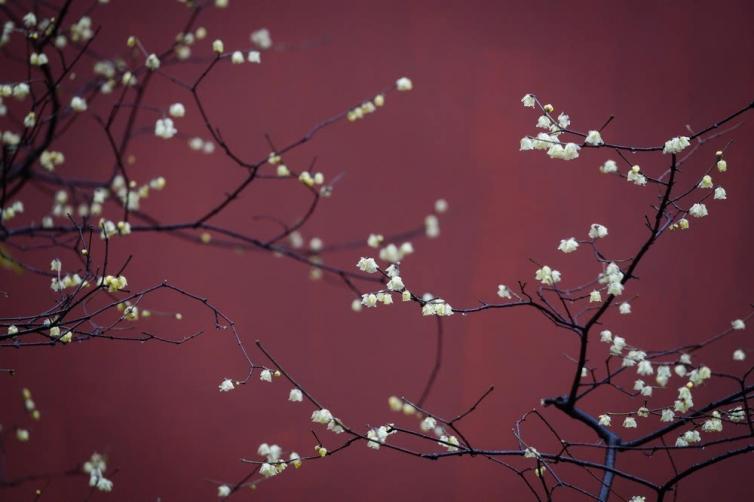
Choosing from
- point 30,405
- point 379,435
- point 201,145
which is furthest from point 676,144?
point 30,405

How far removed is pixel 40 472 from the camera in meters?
2.82

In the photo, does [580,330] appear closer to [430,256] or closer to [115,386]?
[430,256]

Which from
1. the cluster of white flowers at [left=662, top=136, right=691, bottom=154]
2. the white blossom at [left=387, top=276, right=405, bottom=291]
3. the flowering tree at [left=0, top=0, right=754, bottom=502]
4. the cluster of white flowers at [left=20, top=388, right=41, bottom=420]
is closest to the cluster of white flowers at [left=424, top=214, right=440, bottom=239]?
the flowering tree at [left=0, top=0, right=754, bottom=502]

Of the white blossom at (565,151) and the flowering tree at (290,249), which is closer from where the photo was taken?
the white blossom at (565,151)

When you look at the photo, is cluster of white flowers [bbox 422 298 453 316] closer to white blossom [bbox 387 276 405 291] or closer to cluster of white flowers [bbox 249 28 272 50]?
white blossom [bbox 387 276 405 291]

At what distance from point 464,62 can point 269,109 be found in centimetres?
80

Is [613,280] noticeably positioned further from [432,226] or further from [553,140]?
[432,226]

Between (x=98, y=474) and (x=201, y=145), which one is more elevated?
(x=201, y=145)

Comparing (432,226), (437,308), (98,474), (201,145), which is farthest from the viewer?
(201,145)

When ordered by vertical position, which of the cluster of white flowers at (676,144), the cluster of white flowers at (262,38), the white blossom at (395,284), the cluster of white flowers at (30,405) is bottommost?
the cluster of white flowers at (30,405)

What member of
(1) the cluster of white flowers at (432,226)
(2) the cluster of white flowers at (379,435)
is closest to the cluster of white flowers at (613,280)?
(2) the cluster of white flowers at (379,435)

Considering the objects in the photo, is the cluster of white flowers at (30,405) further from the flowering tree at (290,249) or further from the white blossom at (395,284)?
the white blossom at (395,284)

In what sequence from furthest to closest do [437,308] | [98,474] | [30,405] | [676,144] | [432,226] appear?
[432,226]
[30,405]
[98,474]
[437,308]
[676,144]

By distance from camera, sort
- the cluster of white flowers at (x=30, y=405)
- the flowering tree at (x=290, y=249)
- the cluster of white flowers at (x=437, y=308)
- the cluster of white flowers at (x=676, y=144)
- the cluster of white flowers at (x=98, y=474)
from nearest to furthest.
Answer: the cluster of white flowers at (x=676, y=144), the cluster of white flowers at (x=437, y=308), the cluster of white flowers at (x=98, y=474), the cluster of white flowers at (x=30, y=405), the flowering tree at (x=290, y=249)
